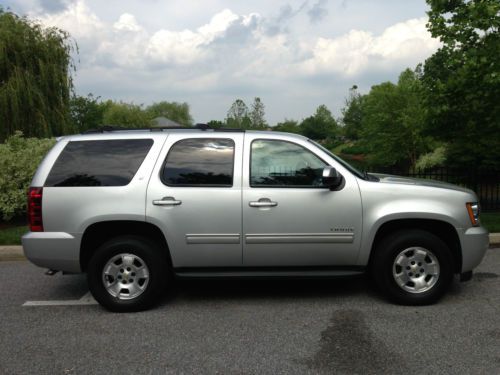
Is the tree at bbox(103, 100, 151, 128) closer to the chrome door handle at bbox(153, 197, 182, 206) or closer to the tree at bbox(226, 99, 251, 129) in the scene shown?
the tree at bbox(226, 99, 251, 129)

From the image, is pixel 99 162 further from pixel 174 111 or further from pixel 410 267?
pixel 174 111

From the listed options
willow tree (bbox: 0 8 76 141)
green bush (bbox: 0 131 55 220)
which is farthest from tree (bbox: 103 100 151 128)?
green bush (bbox: 0 131 55 220)

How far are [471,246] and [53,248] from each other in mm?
4101

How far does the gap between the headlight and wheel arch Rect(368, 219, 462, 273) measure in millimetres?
217

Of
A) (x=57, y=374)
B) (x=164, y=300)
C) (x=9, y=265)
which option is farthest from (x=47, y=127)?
(x=57, y=374)

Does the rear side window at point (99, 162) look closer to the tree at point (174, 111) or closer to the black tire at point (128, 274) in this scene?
the black tire at point (128, 274)

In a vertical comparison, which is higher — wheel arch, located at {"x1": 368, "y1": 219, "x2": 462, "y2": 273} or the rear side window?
the rear side window

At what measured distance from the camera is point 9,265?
6.75m

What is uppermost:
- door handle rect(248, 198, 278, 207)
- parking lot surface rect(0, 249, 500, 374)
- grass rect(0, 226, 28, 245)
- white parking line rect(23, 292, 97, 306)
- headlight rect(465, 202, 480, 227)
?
door handle rect(248, 198, 278, 207)

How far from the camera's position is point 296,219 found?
4.62m

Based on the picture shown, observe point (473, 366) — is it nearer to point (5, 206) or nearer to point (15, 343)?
point (15, 343)

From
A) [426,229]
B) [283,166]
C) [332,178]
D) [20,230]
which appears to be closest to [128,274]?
[283,166]

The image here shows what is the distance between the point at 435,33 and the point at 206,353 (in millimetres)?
10459

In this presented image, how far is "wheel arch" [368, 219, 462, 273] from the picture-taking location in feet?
15.7
